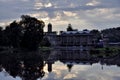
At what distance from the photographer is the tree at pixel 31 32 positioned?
103 metres

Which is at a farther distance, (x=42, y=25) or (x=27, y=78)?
(x=42, y=25)

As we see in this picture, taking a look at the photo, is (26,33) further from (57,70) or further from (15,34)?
(57,70)

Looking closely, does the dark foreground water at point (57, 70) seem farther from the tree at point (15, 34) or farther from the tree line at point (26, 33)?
the tree at point (15, 34)

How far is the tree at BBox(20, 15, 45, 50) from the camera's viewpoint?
103m

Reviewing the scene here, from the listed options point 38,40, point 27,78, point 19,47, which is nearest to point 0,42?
point 19,47

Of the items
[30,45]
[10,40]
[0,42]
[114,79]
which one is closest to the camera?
[114,79]

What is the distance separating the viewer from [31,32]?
105 meters

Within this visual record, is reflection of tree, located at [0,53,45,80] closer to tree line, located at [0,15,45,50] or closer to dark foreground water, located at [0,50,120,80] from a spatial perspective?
dark foreground water, located at [0,50,120,80]

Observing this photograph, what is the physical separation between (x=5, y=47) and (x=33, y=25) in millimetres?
24500

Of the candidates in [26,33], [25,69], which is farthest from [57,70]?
[26,33]

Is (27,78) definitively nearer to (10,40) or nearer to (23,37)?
(23,37)

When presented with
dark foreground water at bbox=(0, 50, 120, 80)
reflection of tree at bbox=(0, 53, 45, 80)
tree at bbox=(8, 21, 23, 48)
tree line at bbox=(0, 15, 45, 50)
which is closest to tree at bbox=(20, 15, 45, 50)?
tree line at bbox=(0, 15, 45, 50)

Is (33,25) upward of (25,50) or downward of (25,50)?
upward

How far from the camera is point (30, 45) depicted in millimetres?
103938
